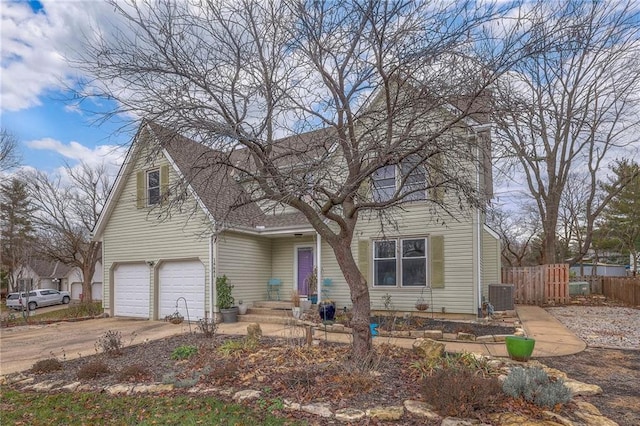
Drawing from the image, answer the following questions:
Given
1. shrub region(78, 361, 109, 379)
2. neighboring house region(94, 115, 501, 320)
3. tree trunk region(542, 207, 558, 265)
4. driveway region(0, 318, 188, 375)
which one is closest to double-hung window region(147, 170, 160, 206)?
neighboring house region(94, 115, 501, 320)

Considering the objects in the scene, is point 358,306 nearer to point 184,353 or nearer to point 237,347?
point 237,347

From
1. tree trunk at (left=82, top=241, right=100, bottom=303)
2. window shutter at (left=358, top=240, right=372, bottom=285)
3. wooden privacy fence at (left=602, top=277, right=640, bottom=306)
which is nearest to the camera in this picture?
window shutter at (left=358, top=240, right=372, bottom=285)

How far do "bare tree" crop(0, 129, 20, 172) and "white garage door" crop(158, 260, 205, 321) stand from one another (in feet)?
44.3

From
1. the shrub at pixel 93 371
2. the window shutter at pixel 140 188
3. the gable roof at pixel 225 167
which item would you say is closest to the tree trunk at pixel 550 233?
the gable roof at pixel 225 167

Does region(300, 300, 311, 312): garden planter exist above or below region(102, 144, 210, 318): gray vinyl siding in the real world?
below

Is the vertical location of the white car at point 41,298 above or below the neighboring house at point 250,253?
below

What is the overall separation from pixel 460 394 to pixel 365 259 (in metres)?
8.14

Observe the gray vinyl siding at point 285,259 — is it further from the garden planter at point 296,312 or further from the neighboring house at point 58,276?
the neighboring house at point 58,276

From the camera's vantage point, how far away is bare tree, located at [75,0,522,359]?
5383 millimetres

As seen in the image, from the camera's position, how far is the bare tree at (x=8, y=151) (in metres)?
20.0

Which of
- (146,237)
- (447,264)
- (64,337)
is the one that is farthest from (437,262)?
(64,337)

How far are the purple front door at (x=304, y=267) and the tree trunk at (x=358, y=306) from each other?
295 inches

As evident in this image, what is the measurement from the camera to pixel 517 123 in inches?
223

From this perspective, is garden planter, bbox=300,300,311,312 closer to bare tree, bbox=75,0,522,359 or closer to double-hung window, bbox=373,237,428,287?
double-hung window, bbox=373,237,428,287
